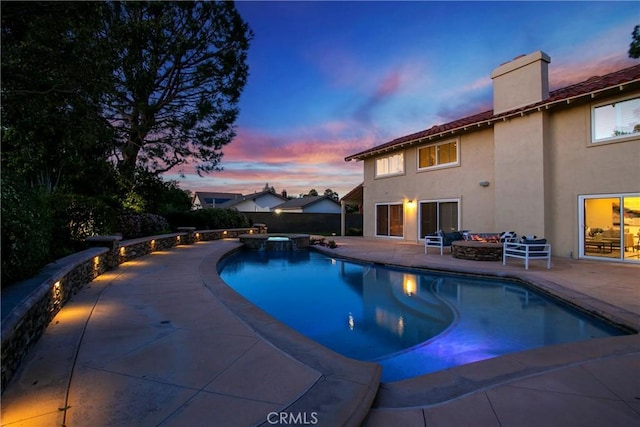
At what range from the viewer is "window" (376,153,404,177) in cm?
1886

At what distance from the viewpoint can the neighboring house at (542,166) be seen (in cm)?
1060

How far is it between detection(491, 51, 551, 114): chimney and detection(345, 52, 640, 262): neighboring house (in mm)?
38

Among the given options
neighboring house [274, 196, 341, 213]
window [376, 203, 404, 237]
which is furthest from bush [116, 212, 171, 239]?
neighboring house [274, 196, 341, 213]

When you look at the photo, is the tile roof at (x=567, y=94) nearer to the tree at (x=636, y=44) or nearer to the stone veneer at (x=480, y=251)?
the tree at (x=636, y=44)

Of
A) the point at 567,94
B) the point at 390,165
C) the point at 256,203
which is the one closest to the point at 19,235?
the point at 567,94

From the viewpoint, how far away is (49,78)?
18.9 ft

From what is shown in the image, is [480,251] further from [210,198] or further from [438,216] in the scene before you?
[210,198]

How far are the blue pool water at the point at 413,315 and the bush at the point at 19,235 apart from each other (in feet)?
12.9

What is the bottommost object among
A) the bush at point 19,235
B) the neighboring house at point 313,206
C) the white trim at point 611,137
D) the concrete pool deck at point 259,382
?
the concrete pool deck at point 259,382

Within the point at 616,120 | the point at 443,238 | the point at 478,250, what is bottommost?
the point at 478,250

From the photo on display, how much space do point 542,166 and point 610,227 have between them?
9.22ft

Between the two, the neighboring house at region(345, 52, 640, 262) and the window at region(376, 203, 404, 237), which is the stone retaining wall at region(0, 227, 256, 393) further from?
the window at region(376, 203, 404, 237)

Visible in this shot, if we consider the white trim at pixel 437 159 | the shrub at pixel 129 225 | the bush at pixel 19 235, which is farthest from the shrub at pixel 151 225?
the white trim at pixel 437 159

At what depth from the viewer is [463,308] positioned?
686 centimetres
